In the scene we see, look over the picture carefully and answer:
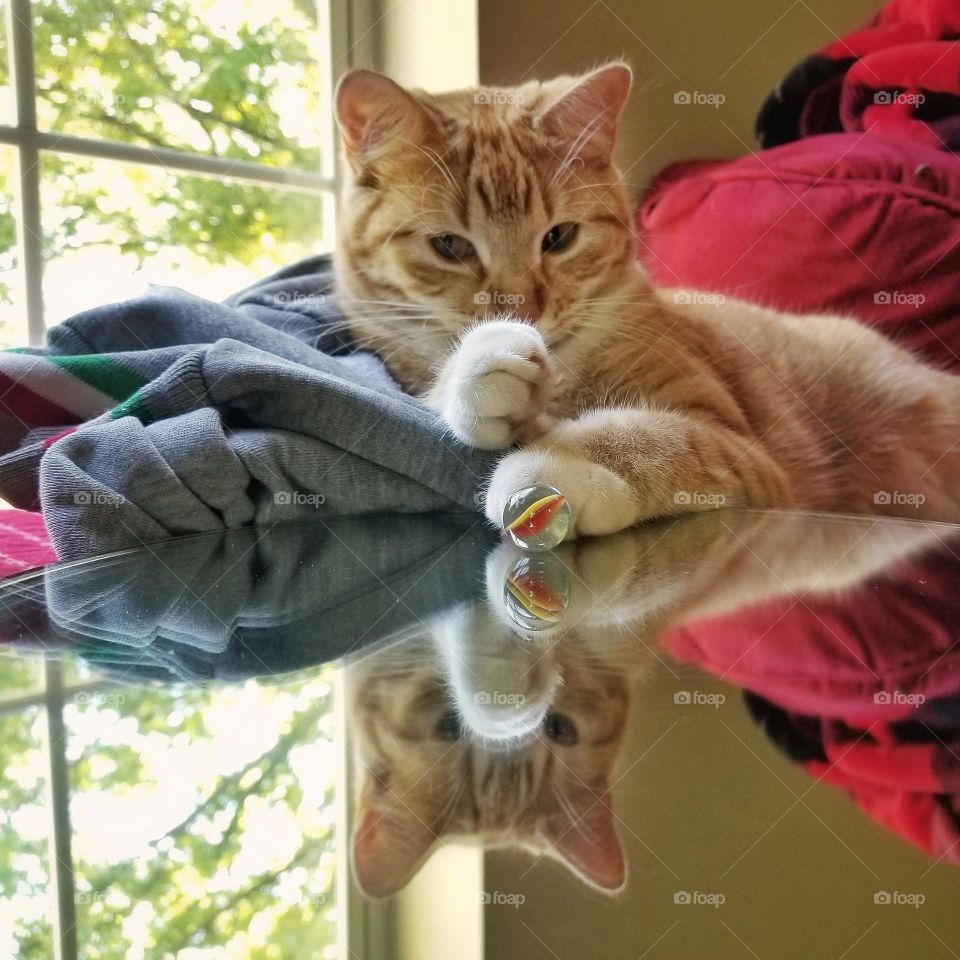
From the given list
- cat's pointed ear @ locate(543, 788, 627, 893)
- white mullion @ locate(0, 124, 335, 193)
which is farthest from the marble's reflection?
white mullion @ locate(0, 124, 335, 193)

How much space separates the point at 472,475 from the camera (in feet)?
3.30

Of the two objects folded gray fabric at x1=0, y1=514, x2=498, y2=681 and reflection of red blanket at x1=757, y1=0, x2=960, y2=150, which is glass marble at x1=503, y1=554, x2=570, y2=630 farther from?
reflection of red blanket at x1=757, y1=0, x2=960, y2=150

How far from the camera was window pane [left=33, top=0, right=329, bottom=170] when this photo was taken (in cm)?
182

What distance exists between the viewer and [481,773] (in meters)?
0.41

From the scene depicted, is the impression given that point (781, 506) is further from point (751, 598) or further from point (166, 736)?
point (166, 736)

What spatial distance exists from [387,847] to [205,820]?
3.6 inches

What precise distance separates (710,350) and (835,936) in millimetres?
1139

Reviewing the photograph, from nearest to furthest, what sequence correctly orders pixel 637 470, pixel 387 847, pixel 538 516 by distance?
pixel 387 847 < pixel 538 516 < pixel 637 470

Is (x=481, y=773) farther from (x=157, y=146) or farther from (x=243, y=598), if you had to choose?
(x=157, y=146)

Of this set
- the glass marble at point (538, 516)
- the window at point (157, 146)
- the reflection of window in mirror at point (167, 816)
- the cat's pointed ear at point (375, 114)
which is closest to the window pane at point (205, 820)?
the reflection of window in mirror at point (167, 816)

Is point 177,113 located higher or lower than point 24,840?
higher

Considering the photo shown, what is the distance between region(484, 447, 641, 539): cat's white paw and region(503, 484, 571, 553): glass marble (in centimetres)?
2

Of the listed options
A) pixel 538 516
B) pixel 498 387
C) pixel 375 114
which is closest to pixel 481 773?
pixel 538 516

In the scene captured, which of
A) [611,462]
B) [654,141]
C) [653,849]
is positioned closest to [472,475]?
[611,462]
